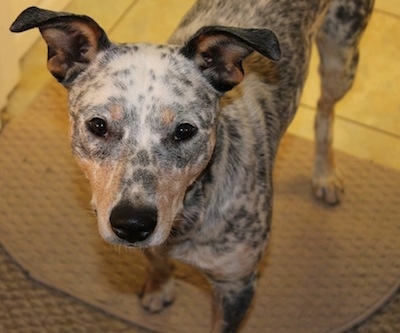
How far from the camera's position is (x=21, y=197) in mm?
3354

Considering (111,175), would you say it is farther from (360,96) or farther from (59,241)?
(360,96)

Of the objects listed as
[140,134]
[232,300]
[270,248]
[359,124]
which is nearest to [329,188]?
[270,248]

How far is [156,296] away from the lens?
306 centimetres

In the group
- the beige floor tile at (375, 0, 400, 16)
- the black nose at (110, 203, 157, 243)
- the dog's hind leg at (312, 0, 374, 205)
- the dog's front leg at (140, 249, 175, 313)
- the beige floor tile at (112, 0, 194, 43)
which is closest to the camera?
the black nose at (110, 203, 157, 243)

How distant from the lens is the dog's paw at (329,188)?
3.38 meters

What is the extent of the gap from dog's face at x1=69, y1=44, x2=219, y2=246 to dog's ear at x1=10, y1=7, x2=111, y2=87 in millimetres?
31

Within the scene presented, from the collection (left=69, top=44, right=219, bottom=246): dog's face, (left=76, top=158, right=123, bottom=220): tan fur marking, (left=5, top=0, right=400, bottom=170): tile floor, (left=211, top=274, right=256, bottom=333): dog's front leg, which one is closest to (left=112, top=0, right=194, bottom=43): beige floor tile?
(left=5, top=0, right=400, bottom=170): tile floor

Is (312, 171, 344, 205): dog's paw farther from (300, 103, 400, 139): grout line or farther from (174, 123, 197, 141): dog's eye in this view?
(174, 123, 197, 141): dog's eye

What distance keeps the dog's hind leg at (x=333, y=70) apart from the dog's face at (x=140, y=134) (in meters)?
0.89

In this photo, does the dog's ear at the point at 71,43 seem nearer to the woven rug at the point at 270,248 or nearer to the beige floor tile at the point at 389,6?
the woven rug at the point at 270,248

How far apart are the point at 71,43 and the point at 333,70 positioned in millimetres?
1195

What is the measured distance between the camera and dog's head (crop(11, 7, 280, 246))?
2055mm

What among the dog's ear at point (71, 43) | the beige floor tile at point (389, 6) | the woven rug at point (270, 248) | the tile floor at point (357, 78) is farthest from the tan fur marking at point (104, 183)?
the beige floor tile at point (389, 6)

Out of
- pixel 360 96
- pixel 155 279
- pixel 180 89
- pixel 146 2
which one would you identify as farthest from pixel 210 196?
pixel 146 2
